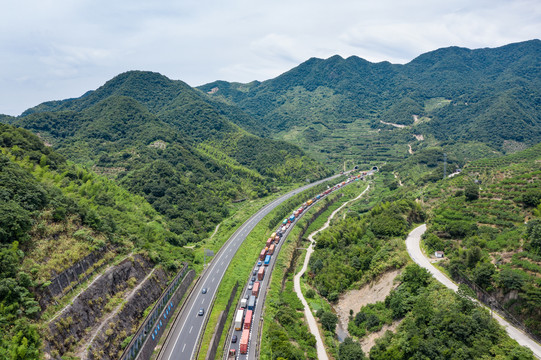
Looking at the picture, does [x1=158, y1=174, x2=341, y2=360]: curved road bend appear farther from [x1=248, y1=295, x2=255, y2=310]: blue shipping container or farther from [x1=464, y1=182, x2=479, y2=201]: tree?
[x1=464, y1=182, x2=479, y2=201]: tree

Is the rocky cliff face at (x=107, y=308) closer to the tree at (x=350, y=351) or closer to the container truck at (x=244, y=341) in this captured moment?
the container truck at (x=244, y=341)

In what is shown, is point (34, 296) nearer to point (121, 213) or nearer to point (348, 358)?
point (121, 213)

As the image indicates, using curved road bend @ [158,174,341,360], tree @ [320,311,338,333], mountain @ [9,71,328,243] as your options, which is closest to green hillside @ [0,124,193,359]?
curved road bend @ [158,174,341,360]

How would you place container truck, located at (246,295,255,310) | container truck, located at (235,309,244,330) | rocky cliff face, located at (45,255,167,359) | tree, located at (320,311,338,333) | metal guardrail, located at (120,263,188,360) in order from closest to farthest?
rocky cliff face, located at (45,255,167,359), metal guardrail, located at (120,263,188,360), container truck, located at (235,309,244,330), tree, located at (320,311,338,333), container truck, located at (246,295,255,310)

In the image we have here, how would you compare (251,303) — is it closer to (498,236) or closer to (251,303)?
(251,303)

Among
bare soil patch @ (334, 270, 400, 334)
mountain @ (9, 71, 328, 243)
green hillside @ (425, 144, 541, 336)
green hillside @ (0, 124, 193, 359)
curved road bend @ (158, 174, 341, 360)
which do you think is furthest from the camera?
mountain @ (9, 71, 328, 243)

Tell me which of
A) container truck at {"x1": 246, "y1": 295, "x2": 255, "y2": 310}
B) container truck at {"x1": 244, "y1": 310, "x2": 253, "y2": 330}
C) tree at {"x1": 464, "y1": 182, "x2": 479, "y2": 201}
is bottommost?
container truck at {"x1": 244, "y1": 310, "x2": 253, "y2": 330}

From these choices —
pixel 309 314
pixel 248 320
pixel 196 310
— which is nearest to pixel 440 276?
pixel 309 314
